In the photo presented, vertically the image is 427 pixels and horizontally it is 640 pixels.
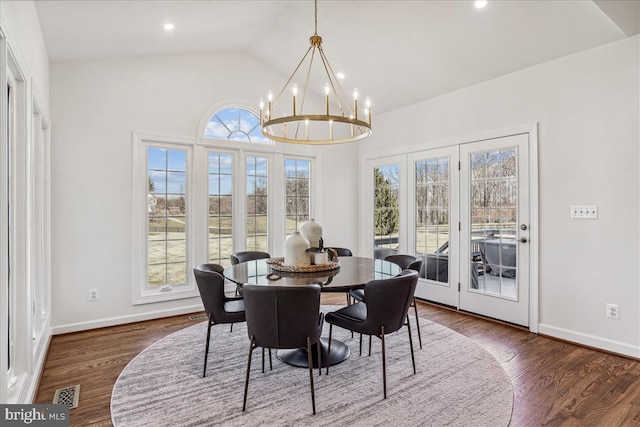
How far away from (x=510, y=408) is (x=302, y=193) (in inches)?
142

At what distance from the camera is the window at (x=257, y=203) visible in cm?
469

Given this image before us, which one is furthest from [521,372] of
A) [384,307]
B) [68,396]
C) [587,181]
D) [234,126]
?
[234,126]

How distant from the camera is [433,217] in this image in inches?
180

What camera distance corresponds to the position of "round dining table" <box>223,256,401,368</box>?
7.90ft

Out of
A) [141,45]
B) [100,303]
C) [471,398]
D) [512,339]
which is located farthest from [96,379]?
[512,339]

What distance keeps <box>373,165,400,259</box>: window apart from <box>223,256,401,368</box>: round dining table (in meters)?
1.96

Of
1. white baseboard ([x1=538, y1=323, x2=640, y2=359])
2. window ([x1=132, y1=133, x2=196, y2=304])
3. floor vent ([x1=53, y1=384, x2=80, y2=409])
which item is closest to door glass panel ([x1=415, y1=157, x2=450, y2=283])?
white baseboard ([x1=538, y1=323, x2=640, y2=359])

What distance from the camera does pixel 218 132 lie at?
14.7 ft

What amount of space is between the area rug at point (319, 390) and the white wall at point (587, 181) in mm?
1057

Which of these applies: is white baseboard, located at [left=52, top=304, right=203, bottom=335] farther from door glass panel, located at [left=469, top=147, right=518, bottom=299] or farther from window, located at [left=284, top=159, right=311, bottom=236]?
door glass panel, located at [left=469, top=147, right=518, bottom=299]

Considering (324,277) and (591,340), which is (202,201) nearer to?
(324,277)

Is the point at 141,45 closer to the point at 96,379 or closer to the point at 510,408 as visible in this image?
the point at 96,379

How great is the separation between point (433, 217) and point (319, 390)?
9.30 ft

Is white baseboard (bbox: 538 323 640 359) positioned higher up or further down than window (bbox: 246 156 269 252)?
further down
